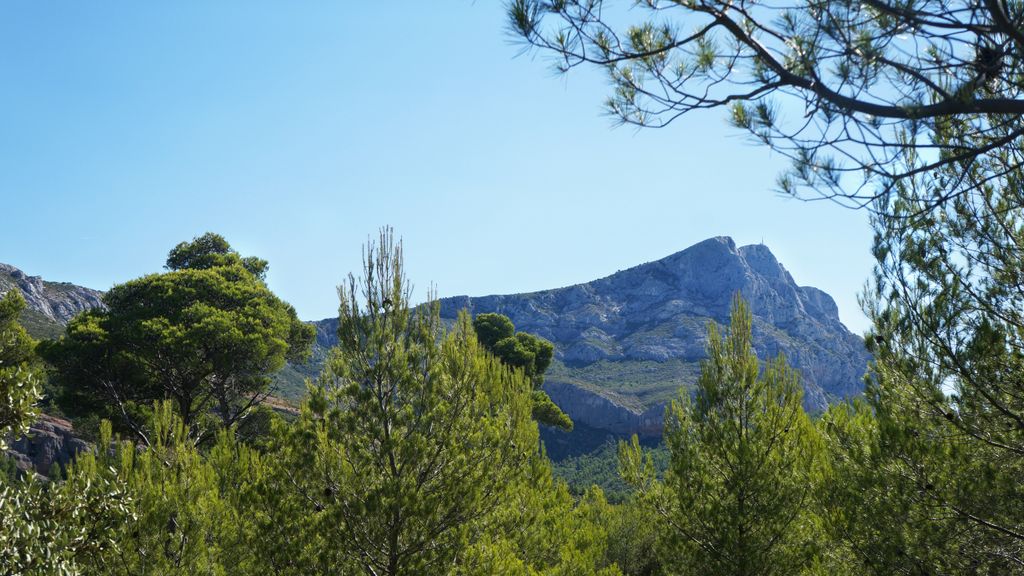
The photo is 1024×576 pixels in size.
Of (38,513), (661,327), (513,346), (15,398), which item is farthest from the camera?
(661,327)

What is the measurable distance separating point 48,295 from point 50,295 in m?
0.32

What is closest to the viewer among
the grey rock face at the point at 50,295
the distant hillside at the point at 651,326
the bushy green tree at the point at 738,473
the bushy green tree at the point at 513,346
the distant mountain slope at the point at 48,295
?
the bushy green tree at the point at 738,473

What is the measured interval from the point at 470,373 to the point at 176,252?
23664 mm

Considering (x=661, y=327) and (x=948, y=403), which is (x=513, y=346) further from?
(x=661, y=327)

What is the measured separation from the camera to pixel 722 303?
497 ft

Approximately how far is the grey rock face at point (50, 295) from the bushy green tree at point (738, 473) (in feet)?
295

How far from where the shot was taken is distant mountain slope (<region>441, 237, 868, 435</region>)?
112750mm

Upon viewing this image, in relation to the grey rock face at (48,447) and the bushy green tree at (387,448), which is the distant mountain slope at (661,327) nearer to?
the grey rock face at (48,447)

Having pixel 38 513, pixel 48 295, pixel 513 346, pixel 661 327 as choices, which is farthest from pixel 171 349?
pixel 661 327

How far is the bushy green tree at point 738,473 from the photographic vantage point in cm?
891

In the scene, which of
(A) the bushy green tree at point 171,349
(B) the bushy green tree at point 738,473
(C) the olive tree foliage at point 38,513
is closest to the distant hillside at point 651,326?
(A) the bushy green tree at point 171,349

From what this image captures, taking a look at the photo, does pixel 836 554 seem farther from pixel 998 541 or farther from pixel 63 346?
pixel 63 346

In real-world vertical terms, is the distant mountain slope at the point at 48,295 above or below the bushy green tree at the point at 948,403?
above

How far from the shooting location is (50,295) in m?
92.2
